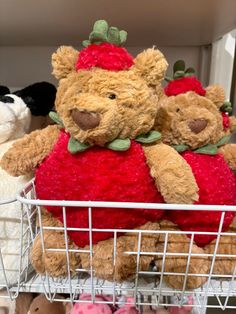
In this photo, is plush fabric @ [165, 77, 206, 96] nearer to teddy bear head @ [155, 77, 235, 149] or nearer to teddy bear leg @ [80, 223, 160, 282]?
teddy bear head @ [155, 77, 235, 149]

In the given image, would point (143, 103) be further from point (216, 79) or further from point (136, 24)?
point (216, 79)

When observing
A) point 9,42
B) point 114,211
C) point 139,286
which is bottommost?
point 139,286

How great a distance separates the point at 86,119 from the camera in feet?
1.24

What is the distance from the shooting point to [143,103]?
0.41 m

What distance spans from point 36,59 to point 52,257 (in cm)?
84

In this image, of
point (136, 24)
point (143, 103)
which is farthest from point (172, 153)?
point (136, 24)

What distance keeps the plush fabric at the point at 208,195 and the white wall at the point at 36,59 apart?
69cm

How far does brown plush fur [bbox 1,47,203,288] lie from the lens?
388 mm

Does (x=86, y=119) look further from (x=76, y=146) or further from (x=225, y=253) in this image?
(x=225, y=253)

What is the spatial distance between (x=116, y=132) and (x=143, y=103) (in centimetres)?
5

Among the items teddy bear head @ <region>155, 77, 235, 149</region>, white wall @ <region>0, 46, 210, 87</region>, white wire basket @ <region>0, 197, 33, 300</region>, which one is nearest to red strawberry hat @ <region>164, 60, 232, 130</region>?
teddy bear head @ <region>155, 77, 235, 149</region>

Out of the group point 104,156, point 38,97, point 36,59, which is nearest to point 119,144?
point 104,156

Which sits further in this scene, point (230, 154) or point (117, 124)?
point (230, 154)

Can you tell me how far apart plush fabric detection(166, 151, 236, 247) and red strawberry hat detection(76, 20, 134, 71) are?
19 cm
